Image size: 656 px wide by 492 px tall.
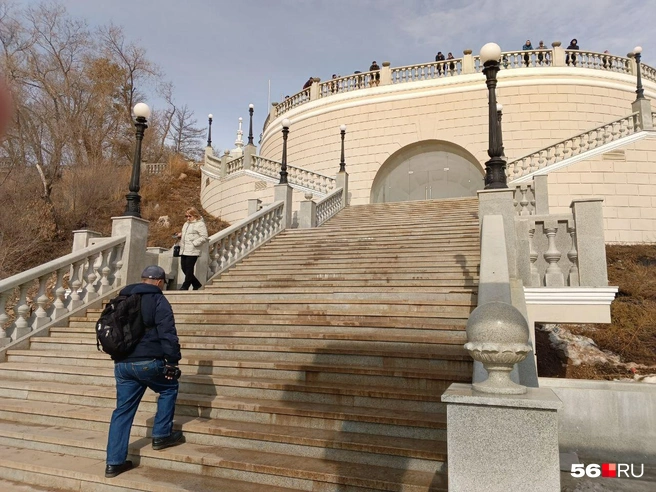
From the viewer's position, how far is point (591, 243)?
691 cm

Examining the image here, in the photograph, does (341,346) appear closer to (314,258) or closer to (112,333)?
(112,333)

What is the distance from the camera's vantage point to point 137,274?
29.3 ft

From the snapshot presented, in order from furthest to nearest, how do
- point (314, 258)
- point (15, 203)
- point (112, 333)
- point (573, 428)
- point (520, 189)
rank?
point (15, 203) < point (520, 189) < point (314, 258) < point (573, 428) < point (112, 333)

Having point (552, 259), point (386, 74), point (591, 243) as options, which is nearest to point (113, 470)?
point (552, 259)

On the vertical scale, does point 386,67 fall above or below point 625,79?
above

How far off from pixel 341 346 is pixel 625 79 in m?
23.4

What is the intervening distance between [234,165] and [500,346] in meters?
21.4

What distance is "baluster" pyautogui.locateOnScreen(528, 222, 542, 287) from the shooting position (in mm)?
7138

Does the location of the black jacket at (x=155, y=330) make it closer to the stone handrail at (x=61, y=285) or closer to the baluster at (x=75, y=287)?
the stone handrail at (x=61, y=285)

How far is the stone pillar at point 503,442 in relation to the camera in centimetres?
240

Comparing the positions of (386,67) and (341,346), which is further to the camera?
(386,67)

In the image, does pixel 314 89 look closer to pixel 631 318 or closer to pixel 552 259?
pixel 631 318

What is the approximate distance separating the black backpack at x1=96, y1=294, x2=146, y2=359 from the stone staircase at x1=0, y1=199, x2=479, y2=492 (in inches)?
41.7

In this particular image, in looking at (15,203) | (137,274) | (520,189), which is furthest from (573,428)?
(15,203)
